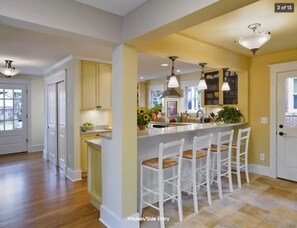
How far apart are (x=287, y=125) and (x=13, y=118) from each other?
715cm

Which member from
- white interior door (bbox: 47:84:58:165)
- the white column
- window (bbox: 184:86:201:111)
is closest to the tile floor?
the white column

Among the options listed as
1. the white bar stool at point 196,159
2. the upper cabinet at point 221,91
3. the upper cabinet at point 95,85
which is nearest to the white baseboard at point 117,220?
the white bar stool at point 196,159

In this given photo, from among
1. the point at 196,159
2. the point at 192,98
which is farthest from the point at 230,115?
the point at 192,98

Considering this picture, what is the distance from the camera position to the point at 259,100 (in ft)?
13.9

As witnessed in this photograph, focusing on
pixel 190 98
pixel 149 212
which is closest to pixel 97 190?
pixel 149 212

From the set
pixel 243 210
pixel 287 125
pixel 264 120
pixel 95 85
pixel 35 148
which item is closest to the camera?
pixel 243 210

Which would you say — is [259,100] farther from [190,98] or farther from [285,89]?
[190,98]

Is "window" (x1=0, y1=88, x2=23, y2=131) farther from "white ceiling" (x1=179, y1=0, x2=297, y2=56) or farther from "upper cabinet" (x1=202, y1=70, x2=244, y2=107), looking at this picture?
"white ceiling" (x1=179, y1=0, x2=297, y2=56)

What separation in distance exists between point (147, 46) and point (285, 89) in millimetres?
2918

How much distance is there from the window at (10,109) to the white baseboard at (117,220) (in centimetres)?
524

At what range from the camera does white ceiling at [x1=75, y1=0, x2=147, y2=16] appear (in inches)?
77.3

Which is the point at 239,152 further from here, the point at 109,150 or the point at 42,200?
the point at 42,200

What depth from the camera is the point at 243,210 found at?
2807mm

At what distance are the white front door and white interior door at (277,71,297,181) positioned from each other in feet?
22.5
